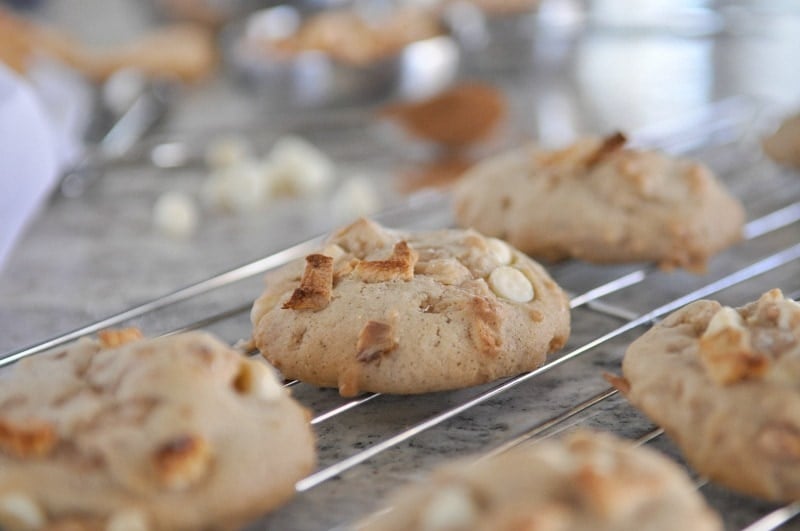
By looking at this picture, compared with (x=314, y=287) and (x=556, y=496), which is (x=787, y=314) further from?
(x=314, y=287)

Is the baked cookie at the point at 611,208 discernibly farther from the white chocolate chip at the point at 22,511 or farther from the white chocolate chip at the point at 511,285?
the white chocolate chip at the point at 22,511

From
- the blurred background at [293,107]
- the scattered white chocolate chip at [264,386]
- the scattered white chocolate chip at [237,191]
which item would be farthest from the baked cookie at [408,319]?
the scattered white chocolate chip at [237,191]

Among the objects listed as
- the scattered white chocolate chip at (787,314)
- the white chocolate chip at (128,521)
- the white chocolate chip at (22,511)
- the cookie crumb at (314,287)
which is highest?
the cookie crumb at (314,287)

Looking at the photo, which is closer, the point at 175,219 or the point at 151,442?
the point at 151,442

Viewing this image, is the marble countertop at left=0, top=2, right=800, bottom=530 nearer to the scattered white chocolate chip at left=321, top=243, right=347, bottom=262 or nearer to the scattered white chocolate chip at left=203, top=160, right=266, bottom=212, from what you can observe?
the scattered white chocolate chip at left=203, top=160, right=266, bottom=212

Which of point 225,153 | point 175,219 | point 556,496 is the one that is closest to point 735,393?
point 556,496

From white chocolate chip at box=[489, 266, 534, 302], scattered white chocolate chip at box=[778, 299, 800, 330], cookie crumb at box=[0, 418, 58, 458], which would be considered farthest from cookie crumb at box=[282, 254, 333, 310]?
scattered white chocolate chip at box=[778, 299, 800, 330]
